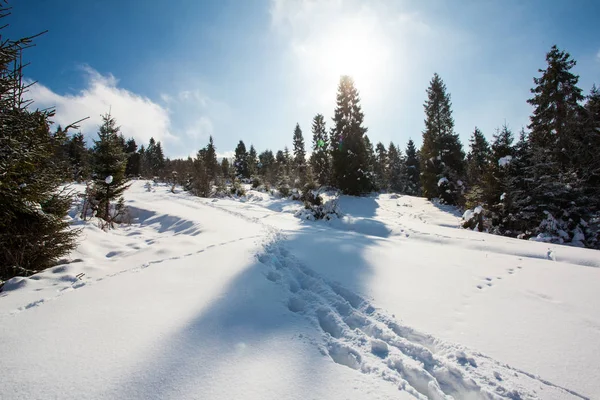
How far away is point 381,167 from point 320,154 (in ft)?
67.1

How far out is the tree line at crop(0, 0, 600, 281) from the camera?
4.26 m

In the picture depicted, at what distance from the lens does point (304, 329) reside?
103 inches

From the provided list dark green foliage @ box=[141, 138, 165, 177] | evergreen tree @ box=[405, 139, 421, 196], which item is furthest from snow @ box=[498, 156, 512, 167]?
dark green foliage @ box=[141, 138, 165, 177]

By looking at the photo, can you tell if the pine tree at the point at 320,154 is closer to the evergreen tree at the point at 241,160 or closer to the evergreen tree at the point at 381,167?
the evergreen tree at the point at 381,167

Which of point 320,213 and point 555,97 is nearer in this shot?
point 320,213

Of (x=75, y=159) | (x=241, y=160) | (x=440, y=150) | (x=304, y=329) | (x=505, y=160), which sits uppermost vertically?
(x=241, y=160)

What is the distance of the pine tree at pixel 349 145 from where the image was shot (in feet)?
73.7

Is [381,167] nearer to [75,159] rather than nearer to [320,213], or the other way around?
[320,213]

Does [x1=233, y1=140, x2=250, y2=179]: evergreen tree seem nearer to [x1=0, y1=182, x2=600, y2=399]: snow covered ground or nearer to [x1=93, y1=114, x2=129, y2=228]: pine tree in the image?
[x1=93, y1=114, x2=129, y2=228]: pine tree

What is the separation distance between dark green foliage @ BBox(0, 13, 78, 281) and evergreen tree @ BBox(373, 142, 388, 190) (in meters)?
36.2

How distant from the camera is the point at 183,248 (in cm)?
596

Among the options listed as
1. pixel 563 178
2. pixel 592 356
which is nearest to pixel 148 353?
pixel 592 356

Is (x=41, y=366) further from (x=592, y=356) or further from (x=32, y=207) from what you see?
(x=592, y=356)

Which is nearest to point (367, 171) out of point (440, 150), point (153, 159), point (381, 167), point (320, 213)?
point (440, 150)
